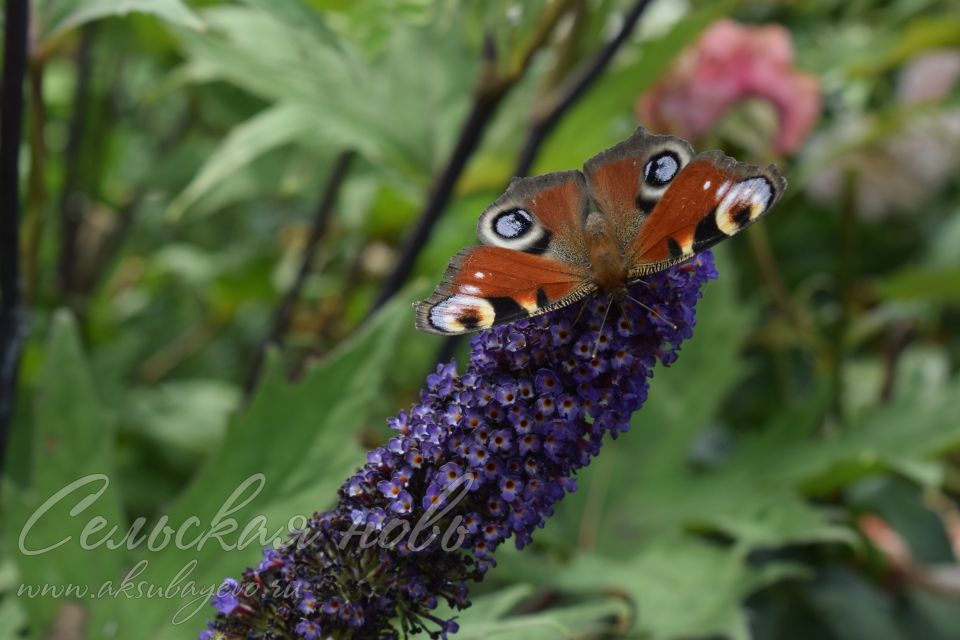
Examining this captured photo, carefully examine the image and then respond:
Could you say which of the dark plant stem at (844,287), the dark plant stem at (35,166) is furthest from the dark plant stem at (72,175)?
the dark plant stem at (844,287)

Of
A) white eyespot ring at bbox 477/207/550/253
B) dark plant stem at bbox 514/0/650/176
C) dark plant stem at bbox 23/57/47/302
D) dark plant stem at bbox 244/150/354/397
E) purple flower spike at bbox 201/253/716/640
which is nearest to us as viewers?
purple flower spike at bbox 201/253/716/640

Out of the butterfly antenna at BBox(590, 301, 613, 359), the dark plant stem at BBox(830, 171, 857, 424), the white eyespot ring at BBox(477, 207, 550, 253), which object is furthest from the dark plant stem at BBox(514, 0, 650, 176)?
the dark plant stem at BBox(830, 171, 857, 424)

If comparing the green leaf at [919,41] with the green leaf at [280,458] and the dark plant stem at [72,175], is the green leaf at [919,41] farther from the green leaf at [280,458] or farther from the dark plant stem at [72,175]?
the dark plant stem at [72,175]

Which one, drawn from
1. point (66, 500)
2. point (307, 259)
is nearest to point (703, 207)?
point (66, 500)

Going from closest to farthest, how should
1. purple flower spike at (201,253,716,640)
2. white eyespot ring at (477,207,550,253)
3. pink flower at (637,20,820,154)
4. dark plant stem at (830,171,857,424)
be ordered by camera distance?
purple flower spike at (201,253,716,640)
white eyespot ring at (477,207,550,253)
pink flower at (637,20,820,154)
dark plant stem at (830,171,857,424)

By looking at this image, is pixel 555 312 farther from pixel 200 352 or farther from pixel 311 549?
pixel 200 352

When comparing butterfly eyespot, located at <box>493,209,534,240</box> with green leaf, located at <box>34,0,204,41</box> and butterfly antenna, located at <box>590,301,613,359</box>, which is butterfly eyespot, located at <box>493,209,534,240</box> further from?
green leaf, located at <box>34,0,204,41</box>

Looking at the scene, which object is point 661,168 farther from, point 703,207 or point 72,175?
point 72,175
